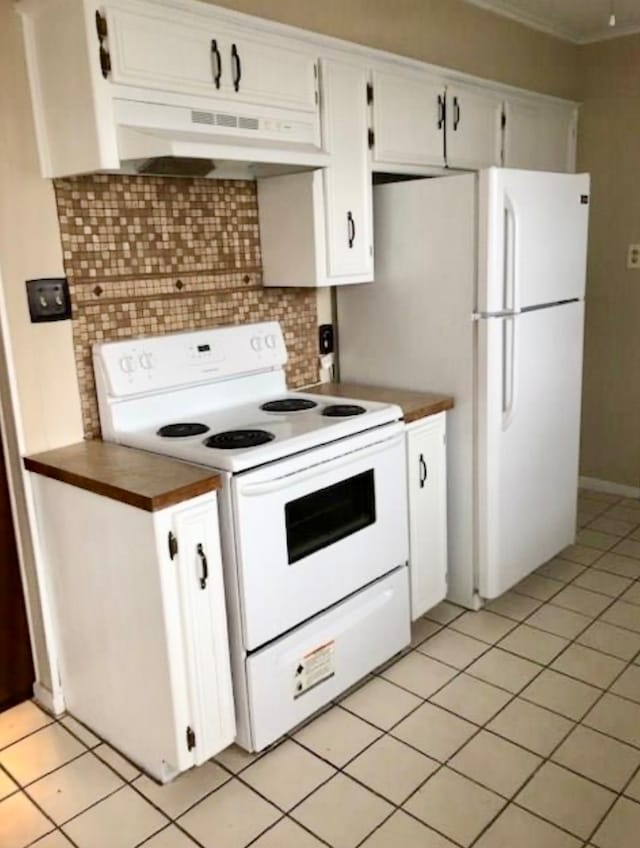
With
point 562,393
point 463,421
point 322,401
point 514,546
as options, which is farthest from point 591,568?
point 322,401

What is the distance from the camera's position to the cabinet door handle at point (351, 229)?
8.59 ft

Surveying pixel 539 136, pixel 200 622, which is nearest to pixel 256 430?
pixel 200 622

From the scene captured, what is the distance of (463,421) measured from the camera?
107 inches

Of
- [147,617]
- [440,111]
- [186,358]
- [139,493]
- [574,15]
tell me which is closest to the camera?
[139,493]

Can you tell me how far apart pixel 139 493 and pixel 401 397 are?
123 centimetres

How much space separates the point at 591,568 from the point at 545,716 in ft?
3.62

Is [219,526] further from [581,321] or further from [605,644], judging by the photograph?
[581,321]

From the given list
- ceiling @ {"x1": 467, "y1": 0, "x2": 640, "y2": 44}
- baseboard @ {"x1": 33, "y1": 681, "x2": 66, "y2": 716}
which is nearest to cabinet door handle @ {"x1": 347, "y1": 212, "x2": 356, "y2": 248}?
ceiling @ {"x1": 467, "y1": 0, "x2": 640, "y2": 44}

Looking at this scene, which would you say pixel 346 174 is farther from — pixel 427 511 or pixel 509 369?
pixel 427 511

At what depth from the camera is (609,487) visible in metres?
4.07

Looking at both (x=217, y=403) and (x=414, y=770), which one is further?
(x=217, y=403)

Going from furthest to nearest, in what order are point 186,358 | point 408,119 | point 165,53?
1. point 408,119
2. point 186,358
3. point 165,53

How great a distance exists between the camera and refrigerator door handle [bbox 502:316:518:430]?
2623mm

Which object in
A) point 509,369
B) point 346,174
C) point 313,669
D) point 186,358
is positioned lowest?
point 313,669
